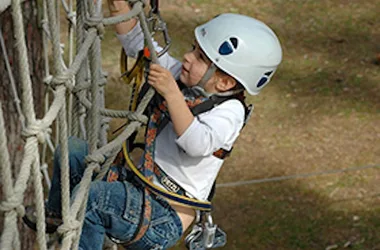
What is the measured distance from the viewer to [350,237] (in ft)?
10.9

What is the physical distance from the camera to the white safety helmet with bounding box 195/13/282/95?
1.91 metres

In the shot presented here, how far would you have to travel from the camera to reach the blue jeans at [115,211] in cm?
183

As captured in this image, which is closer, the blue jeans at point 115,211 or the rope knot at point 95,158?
the rope knot at point 95,158

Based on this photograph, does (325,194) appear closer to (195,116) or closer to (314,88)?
(314,88)

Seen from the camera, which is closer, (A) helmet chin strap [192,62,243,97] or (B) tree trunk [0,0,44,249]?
(A) helmet chin strap [192,62,243,97]

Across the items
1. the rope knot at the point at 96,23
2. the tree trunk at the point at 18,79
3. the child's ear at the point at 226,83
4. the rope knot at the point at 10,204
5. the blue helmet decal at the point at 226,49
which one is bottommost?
the tree trunk at the point at 18,79

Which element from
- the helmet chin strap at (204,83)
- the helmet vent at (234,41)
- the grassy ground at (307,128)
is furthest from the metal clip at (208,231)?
the grassy ground at (307,128)

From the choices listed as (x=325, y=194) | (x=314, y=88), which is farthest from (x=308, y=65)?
(x=325, y=194)

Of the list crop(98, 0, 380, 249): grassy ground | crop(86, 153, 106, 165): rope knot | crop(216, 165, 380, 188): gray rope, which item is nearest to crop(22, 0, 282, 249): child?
crop(86, 153, 106, 165): rope knot

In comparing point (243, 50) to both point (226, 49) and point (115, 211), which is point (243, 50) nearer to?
point (226, 49)

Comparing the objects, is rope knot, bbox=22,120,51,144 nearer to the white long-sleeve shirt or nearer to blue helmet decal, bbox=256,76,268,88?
the white long-sleeve shirt

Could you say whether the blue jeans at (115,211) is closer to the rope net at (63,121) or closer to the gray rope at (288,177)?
the rope net at (63,121)

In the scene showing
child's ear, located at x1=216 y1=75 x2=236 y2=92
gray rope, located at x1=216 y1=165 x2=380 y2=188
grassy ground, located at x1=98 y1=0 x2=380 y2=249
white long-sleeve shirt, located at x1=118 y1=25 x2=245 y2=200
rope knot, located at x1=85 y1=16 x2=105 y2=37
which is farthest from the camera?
gray rope, located at x1=216 y1=165 x2=380 y2=188

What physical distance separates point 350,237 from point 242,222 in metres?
0.45
